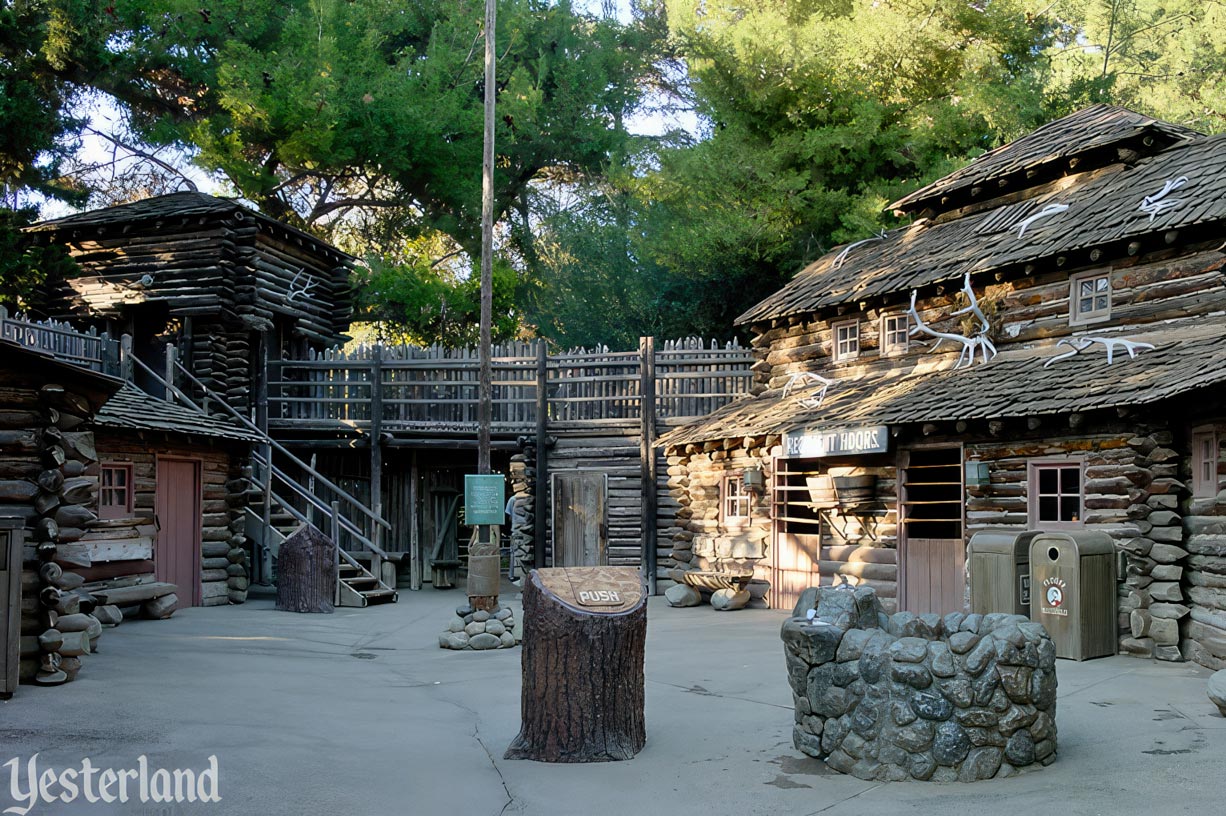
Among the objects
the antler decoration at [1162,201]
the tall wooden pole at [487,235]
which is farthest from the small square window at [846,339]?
the tall wooden pole at [487,235]

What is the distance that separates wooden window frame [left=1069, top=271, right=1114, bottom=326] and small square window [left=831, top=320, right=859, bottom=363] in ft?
13.7

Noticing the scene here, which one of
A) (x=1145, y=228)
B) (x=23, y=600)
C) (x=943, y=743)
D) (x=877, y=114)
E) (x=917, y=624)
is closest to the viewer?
(x=943, y=743)

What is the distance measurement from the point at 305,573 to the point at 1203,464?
43.1 ft

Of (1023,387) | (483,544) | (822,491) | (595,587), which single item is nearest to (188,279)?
(483,544)

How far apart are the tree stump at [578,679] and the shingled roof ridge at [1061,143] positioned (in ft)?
39.7

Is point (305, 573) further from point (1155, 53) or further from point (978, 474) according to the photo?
point (1155, 53)

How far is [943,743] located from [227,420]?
16979 millimetres

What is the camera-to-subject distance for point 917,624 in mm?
8078

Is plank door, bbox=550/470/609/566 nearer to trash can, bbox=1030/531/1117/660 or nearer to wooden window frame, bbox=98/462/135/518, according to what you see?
wooden window frame, bbox=98/462/135/518

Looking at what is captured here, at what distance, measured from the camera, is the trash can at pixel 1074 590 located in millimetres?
11531

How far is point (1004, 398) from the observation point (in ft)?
44.3

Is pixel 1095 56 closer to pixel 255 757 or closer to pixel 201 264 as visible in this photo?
pixel 201 264

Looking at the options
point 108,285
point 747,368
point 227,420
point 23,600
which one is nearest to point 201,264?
point 108,285

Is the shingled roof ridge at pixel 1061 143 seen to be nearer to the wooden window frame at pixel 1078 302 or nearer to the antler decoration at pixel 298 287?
the wooden window frame at pixel 1078 302
